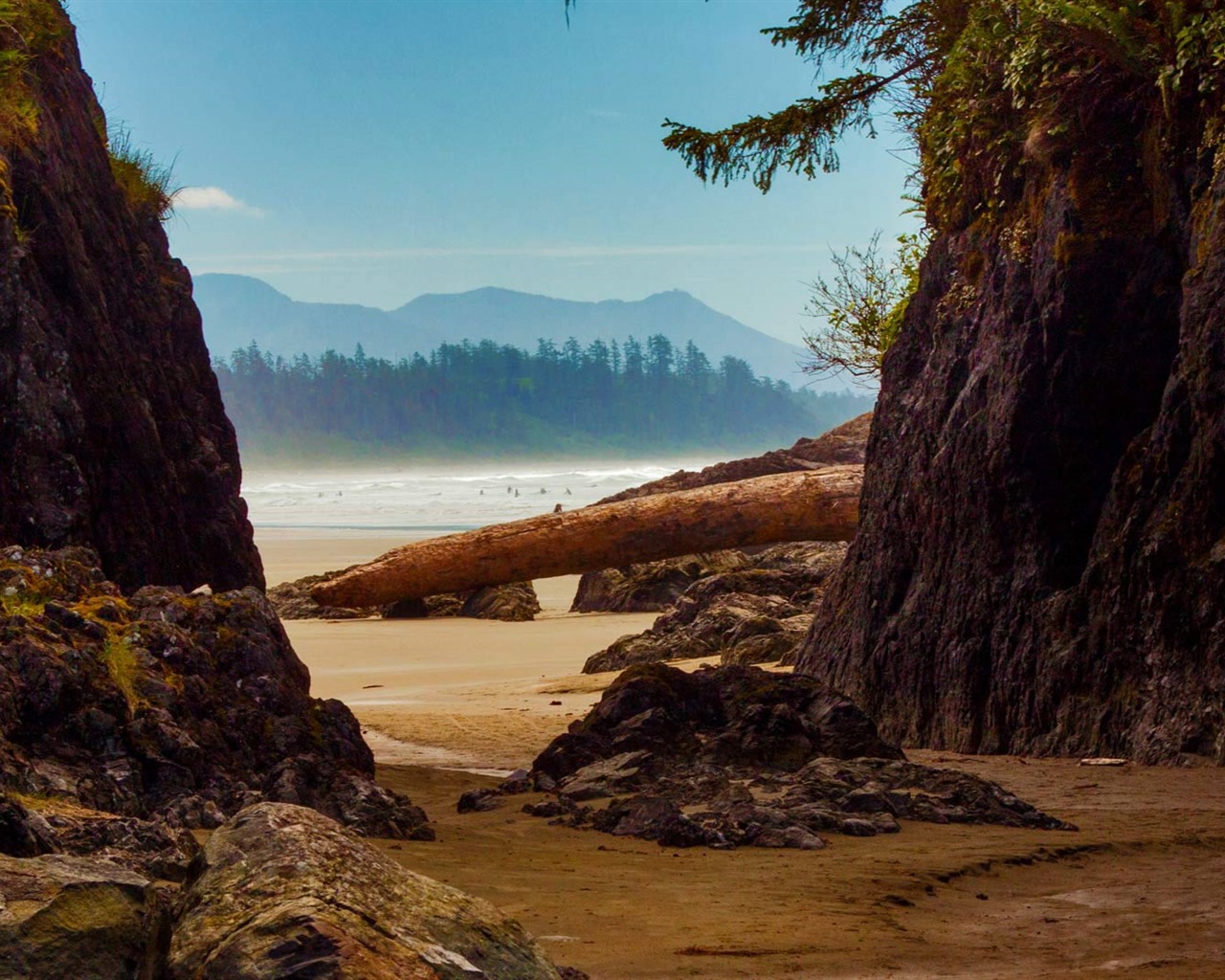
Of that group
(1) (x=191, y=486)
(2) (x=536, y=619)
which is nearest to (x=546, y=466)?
(2) (x=536, y=619)

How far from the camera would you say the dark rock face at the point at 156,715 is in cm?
479

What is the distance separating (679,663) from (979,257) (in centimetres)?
509

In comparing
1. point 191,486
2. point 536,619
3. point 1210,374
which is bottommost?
point 536,619

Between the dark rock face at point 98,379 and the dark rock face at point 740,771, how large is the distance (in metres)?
3.05

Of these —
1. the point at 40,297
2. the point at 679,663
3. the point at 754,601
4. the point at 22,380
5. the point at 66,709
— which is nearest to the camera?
the point at 66,709

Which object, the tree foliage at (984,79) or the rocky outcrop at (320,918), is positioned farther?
the tree foliage at (984,79)

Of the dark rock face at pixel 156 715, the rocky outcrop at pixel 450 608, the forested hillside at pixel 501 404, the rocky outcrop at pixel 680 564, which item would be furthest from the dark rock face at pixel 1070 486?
the forested hillside at pixel 501 404

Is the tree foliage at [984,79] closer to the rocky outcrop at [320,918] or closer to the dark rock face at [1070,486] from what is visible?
the dark rock face at [1070,486]

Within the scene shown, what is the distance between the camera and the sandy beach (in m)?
3.63

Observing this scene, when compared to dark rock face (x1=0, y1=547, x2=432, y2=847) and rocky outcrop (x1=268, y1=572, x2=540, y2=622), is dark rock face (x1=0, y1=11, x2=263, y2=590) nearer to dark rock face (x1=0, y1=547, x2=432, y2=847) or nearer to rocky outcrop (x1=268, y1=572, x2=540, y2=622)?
dark rock face (x1=0, y1=547, x2=432, y2=847)

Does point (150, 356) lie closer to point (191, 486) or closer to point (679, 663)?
point (191, 486)

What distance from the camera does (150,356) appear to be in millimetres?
9352

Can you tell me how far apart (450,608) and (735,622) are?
6.73m

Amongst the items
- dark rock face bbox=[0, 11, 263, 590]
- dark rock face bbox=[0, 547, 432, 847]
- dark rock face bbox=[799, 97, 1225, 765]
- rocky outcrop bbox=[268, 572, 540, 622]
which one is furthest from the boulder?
rocky outcrop bbox=[268, 572, 540, 622]
